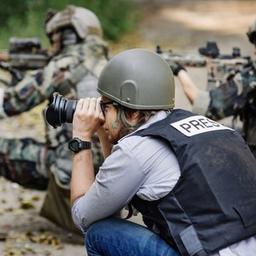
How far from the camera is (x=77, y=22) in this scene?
545cm

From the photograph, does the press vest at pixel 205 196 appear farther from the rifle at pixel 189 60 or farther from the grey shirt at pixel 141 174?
the rifle at pixel 189 60

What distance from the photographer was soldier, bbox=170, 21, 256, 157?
521 cm

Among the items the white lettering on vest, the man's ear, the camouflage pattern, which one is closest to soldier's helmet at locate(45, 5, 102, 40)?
the camouflage pattern

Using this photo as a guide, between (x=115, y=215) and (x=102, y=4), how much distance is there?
943cm

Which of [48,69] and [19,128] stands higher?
[48,69]

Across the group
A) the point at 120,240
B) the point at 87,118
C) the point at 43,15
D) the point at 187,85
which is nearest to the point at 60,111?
the point at 87,118

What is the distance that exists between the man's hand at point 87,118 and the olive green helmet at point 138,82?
0.09 metres

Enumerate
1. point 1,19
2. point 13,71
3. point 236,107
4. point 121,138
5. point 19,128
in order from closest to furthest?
point 121,138
point 236,107
point 13,71
point 19,128
point 1,19

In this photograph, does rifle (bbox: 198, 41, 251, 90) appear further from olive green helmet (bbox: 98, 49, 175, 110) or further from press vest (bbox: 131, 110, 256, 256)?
press vest (bbox: 131, 110, 256, 256)

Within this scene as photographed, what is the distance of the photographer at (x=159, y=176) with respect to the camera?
3.22 metres

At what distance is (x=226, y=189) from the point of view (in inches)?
127

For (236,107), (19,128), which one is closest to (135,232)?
(236,107)

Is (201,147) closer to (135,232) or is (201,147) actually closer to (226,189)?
(226,189)

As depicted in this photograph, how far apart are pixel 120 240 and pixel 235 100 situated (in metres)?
2.02
